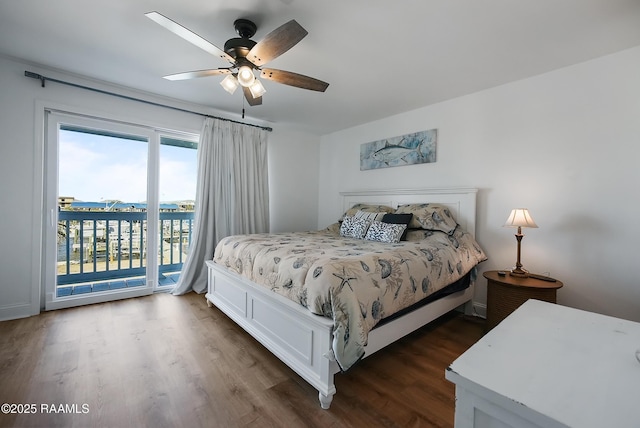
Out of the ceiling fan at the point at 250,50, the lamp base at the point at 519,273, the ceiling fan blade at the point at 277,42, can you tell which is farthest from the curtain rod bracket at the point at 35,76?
the lamp base at the point at 519,273

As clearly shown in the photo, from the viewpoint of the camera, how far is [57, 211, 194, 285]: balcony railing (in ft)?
10.3

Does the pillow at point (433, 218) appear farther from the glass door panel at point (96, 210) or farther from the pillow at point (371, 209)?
the glass door panel at point (96, 210)

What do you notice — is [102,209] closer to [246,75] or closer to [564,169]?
[246,75]

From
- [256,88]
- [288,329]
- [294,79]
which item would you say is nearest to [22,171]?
[256,88]

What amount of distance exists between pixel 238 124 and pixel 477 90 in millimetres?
2969

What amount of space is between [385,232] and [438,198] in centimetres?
88

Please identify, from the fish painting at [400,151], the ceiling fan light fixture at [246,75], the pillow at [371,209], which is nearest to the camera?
the ceiling fan light fixture at [246,75]

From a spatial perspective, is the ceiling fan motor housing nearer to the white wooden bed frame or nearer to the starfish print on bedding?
the starfish print on bedding

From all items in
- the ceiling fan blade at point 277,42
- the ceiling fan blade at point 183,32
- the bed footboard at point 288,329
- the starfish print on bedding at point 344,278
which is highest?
the ceiling fan blade at point 183,32

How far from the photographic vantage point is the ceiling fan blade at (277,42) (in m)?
1.49

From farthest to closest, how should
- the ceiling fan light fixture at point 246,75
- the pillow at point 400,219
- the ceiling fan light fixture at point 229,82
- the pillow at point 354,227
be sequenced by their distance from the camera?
1. the pillow at point 354,227
2. the pillow at point 400,219
3. the ceiling fan light fixture at point 229,82
4. the ceiling fan light fixture at point 246,75

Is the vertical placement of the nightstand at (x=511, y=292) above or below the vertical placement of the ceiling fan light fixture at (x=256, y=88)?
below

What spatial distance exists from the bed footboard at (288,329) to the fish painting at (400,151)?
8.12 feet

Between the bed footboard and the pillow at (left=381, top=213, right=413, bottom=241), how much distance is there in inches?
60.1
